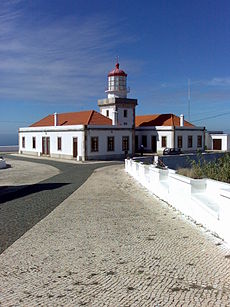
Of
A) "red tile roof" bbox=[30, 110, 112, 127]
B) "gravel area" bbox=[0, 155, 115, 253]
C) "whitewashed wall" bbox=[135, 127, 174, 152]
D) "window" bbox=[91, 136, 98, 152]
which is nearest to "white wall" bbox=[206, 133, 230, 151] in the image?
"whitewashed wall" bbox=[135, 127, 174, 152]

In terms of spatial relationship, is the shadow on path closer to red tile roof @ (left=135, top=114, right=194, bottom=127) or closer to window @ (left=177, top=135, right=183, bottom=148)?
window @ (left=177, top=135, right=183, bottom=148)

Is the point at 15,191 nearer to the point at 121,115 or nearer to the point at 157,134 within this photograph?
the point at 121,115

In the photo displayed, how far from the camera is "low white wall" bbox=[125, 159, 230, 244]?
Answer: 19.6 ft

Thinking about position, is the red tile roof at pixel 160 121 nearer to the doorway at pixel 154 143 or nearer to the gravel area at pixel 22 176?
the doorway at pixel 154 143

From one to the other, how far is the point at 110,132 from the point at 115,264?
93.9 ft

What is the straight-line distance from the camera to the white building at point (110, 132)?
32.7 metres

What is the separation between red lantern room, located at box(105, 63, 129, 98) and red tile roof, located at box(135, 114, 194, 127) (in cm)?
581

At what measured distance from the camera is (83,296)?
406 centimetres

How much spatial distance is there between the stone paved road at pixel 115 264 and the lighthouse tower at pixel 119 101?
3047 centimetres

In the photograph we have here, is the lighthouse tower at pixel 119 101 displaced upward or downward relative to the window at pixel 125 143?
upward

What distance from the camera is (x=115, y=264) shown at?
16.9ft

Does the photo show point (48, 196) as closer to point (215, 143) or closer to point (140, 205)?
point (140, 205)

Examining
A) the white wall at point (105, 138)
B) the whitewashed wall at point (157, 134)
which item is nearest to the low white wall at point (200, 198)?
the white wall at point (105, 138)

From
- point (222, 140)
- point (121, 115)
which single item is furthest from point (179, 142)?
point (222, 140)
